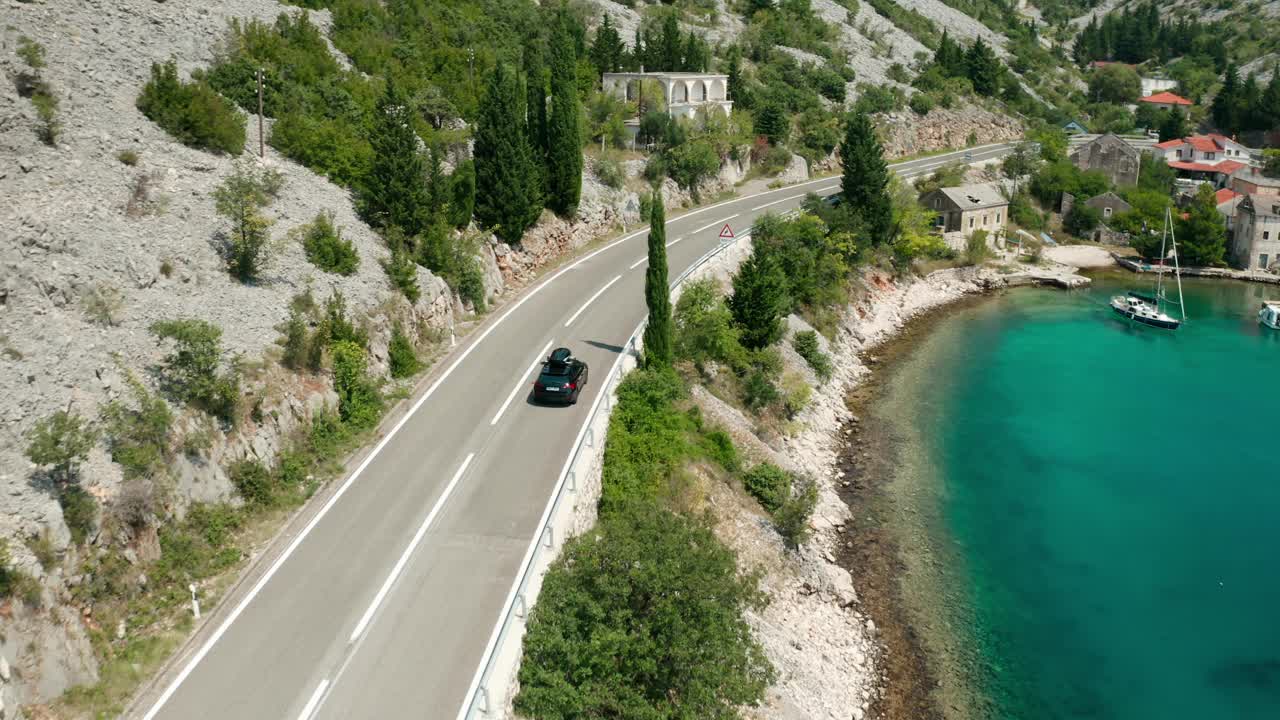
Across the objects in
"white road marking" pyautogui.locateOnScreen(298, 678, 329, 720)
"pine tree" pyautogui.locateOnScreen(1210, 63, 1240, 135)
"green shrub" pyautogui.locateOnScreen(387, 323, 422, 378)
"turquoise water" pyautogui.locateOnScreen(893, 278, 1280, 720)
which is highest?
"pine tree" pyautogui.locateOnScreen(1210, 63, 1240, 135)

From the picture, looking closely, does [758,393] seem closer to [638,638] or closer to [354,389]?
[354,389]

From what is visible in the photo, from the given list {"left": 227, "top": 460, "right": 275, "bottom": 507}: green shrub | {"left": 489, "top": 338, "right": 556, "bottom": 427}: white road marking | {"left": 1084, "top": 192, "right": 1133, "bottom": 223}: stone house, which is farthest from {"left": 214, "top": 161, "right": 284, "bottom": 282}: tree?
{"left": 1084, "top": 192, "right": 1133, "bottom": 223}: stone house

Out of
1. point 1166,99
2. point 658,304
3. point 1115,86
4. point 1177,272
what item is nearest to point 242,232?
point 658,304

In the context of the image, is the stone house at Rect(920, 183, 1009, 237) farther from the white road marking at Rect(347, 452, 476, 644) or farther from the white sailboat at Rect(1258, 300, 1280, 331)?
the white road marking at Rect(347, 452, 476, 644)

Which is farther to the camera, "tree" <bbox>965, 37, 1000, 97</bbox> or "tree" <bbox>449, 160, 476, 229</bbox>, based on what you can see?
"tree" <bbox>965, 37, 1000, 97</bbox>

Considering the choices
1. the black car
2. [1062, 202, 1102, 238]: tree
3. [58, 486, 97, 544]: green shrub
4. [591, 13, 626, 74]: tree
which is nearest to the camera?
[58, 486, 97, 544]: green shrub

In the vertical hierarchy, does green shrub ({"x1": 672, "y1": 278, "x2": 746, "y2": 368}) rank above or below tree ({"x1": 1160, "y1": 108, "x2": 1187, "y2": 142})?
below

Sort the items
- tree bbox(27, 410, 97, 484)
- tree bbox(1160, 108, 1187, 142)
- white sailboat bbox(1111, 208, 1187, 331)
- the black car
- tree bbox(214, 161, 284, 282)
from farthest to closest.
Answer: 1. tree bbox(1160, 108, 1187, 142)
2. white sailboat bbox(1111, 208, 1187, 331)
3. the black car
4. tree bbox(214, 161, 284, 282)
5. tree bbox(27, 410, 97, 484)
